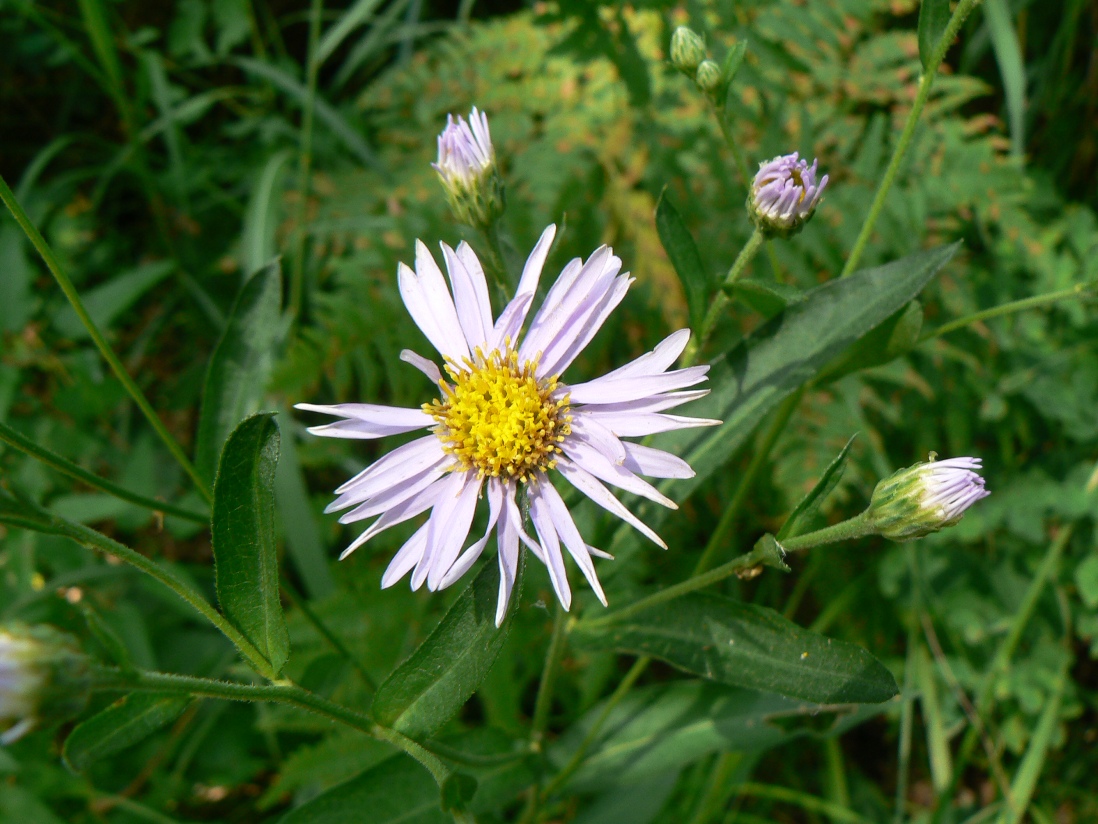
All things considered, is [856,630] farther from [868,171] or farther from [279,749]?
[279,749]

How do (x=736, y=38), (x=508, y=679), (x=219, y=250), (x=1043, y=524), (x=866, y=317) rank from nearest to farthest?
(x=866, y=317) < (x=508, y=679) < (x=1043, y=524) < (x=736, y=38) < (x=219, y=250)

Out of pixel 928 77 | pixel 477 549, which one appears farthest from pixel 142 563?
pixel 928 77

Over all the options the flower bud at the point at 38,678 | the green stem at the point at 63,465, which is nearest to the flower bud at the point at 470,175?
the green stem at the point at 63,465

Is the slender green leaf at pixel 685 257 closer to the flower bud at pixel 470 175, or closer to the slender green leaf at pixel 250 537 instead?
the flower bud at pixel 470 175

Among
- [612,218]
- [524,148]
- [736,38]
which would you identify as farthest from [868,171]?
[524,148]

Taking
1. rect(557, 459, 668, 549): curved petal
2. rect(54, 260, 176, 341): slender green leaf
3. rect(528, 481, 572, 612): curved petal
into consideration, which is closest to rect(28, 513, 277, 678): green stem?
rect(528, 481, 572, 612): curved petal

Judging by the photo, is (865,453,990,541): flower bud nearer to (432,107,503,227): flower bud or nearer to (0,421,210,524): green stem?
(432,107,503,227): flower bud

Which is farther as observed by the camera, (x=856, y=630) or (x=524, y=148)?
(x=524, y=148)
